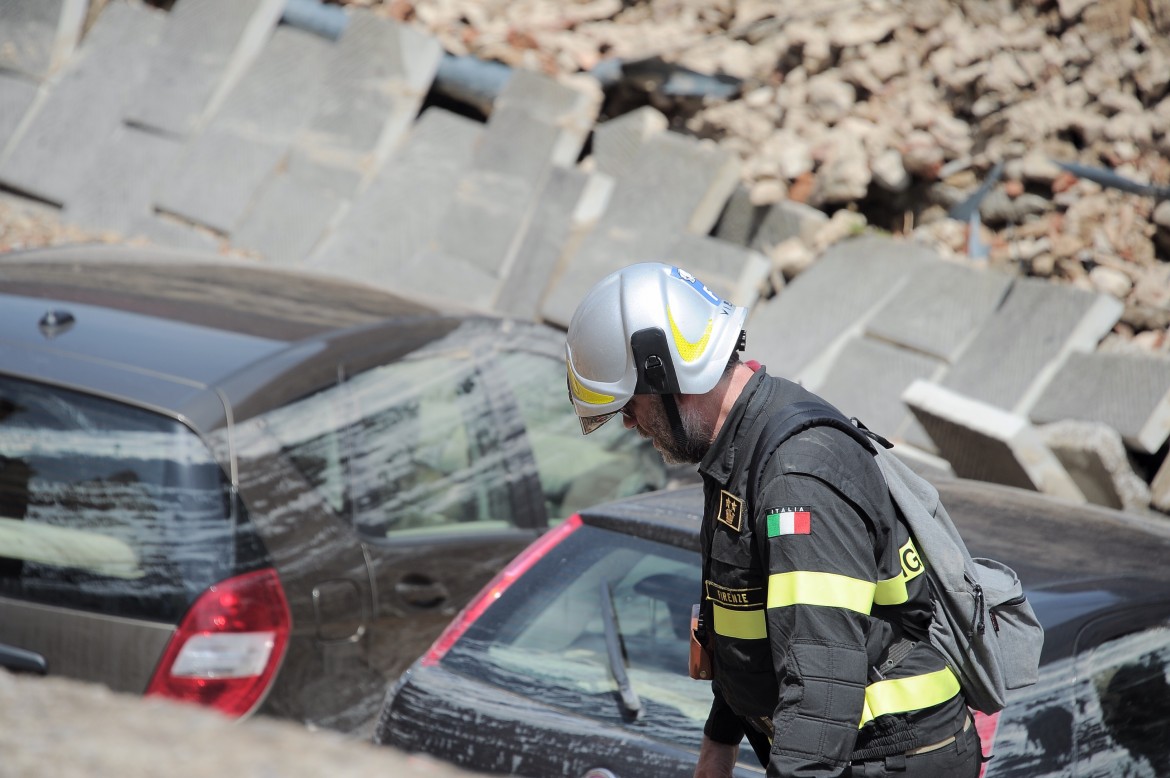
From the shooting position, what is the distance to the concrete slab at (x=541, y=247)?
747 cm

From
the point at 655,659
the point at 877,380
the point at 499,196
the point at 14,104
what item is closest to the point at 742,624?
the point at 655,659

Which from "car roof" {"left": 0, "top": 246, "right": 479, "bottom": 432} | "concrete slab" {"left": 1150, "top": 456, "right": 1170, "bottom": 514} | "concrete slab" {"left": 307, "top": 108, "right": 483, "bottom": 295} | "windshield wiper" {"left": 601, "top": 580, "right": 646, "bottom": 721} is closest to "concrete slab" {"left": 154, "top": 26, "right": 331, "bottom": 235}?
"concrete slab" {"left": 307, "top": 108, "right": 483, "bottom": 295}

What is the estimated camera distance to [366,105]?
8680 mm

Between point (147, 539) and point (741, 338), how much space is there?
1866 millimetres

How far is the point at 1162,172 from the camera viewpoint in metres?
7.31

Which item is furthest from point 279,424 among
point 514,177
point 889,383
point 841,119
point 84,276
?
point 841,119

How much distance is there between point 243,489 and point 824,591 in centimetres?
195

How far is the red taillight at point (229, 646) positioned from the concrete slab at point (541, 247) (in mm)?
4329

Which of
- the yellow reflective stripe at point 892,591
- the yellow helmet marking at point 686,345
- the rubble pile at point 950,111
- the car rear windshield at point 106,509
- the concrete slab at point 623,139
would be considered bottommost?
the car rear windshield at point 106,509

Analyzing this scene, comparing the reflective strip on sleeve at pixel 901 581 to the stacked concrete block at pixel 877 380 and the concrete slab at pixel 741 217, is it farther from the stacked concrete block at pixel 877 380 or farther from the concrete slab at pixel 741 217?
the concrete slab at pixel 741 217

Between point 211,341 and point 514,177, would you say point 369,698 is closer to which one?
point 211,341

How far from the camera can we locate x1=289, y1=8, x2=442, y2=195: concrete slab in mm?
8555

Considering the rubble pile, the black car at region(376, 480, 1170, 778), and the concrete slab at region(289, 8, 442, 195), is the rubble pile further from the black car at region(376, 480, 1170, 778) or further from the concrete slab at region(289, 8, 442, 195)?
the black car at region(376, 480, 1170, 778)

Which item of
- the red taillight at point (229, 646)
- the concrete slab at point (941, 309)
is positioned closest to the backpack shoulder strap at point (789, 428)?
the red taillight at point (229, 646)
